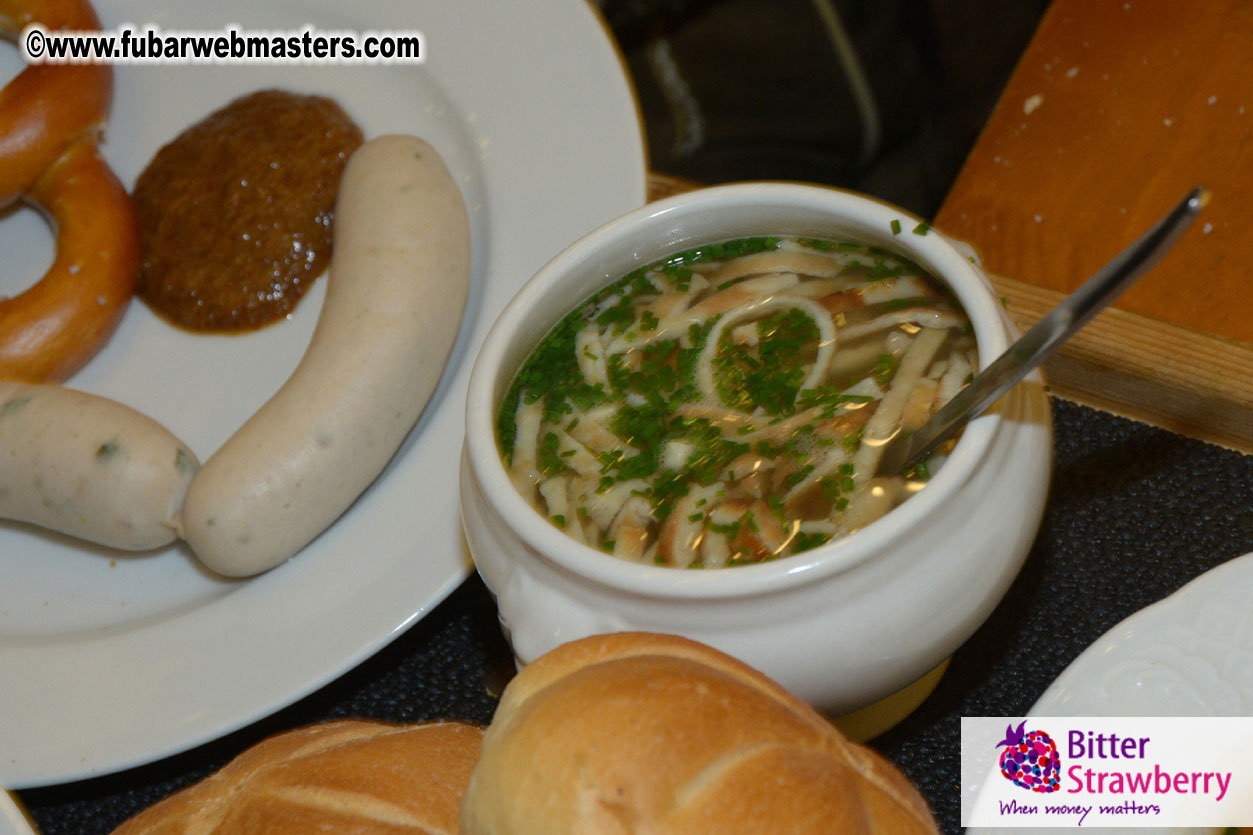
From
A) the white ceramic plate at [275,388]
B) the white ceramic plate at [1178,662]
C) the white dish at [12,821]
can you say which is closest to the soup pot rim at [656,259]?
the white ceramic plate at [1178,662]

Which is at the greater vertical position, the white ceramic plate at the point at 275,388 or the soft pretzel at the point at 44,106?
the soft pretzel at the point at 44,106

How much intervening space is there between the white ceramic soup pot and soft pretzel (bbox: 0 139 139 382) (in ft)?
2.51

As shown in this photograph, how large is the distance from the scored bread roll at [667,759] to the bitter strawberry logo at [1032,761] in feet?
0.29

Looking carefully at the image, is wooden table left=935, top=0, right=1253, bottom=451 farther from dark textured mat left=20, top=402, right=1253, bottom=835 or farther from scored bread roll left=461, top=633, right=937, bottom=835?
scored bread roll left=461, top=633, right=937, bottom=835

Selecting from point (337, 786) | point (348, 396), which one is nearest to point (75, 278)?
point (348, 396)

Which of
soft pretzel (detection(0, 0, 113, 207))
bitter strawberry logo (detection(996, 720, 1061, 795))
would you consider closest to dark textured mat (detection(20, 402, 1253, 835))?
bitter strawberry logo (detection(996, 720, 1061, 795))

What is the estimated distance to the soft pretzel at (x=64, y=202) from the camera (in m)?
1.41

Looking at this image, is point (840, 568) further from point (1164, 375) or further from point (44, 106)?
point (44, 106)

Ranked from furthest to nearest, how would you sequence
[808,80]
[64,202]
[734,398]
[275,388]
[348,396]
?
[808,80]
[64,202]
[275,388]
[348,396]
[734,398]

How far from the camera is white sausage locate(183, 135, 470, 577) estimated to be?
117cm

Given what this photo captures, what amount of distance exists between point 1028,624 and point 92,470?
953 mm

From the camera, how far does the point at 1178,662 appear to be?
79 cm

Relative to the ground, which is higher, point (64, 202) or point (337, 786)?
point (64, 202)

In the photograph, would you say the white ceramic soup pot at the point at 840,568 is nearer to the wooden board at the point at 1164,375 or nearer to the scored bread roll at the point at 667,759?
the scored bread roll at the point at 667,759
